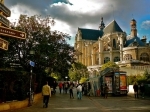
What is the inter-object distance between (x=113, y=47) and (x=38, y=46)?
2928 inches

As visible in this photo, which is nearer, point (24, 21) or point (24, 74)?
point (24, 74)

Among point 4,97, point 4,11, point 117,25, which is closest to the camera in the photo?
point 4,11

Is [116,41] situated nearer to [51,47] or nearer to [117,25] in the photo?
[117,25]

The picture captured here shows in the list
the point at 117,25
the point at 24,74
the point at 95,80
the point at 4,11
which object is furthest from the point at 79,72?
the point at 4,11

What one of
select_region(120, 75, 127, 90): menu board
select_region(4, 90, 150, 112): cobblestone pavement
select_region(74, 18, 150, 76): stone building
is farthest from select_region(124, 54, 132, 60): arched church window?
select_region(4, 90, 150, 112): cobblestone pavement

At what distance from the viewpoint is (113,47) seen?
98125 millimetres

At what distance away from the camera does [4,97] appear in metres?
13.9

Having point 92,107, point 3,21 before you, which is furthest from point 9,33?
point 92,107

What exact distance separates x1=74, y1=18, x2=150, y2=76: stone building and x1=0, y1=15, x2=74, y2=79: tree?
159 ft

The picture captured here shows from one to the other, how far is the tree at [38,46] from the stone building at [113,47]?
48533 millimetres

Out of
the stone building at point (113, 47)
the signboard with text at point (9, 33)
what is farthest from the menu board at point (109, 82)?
the stone building at point (113, 47)

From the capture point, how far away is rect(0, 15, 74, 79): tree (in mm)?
26484

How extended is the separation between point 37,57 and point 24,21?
486 cm

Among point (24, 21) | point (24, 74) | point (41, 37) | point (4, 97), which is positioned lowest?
point (4, 97)
